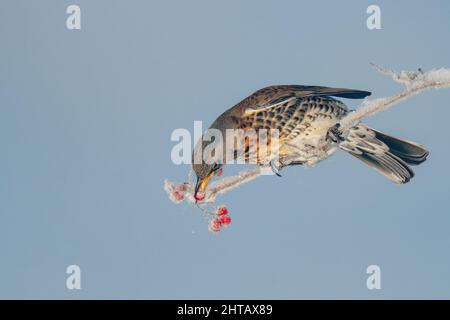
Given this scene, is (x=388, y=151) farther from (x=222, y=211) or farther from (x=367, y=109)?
(x=222, y=211)

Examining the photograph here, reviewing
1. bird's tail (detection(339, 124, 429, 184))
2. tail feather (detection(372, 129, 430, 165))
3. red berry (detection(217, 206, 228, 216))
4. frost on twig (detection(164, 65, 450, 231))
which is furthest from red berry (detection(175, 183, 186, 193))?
tail feather (detection(372, 129, 430, 165))

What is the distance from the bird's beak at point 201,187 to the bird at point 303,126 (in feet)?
1.38

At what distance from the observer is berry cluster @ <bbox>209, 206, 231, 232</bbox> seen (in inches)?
216

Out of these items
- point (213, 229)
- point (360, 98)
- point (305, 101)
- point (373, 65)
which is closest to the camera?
point (373, 65)

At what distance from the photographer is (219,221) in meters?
5.51

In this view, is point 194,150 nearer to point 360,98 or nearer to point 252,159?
point 252,159

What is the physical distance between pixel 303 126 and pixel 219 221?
4.33 feet

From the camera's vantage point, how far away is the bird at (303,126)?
20.1 feet

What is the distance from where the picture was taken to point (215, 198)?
18.0 ft

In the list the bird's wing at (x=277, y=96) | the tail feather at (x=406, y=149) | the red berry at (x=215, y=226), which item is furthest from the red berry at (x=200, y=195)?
the tail feather at (x=406, y=149)

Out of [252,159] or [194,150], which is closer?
[194,150]

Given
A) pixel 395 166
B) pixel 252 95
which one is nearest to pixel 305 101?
pixel 252 95

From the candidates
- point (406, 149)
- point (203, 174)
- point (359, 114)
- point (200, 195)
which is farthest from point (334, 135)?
point (200, 195)

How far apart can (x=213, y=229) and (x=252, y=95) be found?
154 cm
